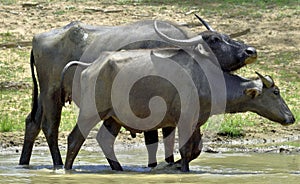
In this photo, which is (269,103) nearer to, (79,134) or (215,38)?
(215,38)

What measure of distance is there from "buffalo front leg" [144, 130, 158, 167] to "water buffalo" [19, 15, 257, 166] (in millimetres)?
1087

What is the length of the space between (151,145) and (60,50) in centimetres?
168

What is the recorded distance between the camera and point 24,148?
13.1m

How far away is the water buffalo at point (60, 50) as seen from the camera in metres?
12.7

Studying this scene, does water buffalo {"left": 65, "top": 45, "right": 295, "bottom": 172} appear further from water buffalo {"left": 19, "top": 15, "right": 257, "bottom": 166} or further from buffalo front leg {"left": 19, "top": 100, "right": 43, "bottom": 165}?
buffalo front leg {"left": 19, "top": 100, "right": 43, "bottom": 165}

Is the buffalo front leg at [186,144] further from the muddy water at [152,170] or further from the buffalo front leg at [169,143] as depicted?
the buffalo front leg at [169,143]

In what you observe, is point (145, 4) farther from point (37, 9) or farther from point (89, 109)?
point (89, 109)

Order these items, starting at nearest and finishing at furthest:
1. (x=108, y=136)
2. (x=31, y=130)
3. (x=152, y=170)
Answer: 1. (x=152, y=170)
2. (x=108, y=136)
3. (x=31, y=130)

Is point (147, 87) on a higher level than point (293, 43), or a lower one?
higher

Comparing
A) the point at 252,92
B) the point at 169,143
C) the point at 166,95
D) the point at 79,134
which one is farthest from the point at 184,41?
the point at 79,134

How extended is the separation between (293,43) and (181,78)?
963 cm

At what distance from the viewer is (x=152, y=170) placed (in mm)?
11844

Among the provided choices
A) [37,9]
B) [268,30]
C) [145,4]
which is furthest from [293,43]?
[37,9]

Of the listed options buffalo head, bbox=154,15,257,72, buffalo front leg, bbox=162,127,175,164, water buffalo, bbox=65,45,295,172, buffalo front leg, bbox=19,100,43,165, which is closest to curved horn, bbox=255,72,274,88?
water buffalo, bbox=65,45,295,172
